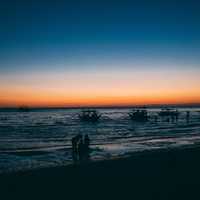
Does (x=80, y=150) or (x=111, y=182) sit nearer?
(x=111, y=182)

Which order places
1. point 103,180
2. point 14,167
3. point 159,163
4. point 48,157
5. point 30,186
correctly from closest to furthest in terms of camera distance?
point 30,186 < point 103,180 < point 159,163 < point 14,167 < point 48,157

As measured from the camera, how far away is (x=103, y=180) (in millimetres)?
12891

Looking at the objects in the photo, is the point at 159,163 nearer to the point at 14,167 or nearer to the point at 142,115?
the point at 14,167

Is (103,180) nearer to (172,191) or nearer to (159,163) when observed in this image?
(172,191)

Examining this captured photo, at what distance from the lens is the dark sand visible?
10.9 m

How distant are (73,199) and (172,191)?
150 inches

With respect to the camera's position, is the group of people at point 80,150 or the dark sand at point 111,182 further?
the group of people at point 80,150

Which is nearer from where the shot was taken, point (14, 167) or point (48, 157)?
point (14, 167)

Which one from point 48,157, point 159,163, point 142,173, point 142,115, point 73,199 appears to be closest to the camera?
point 73,199

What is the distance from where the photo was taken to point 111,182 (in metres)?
12.5

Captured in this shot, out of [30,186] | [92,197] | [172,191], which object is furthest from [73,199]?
[172,191]

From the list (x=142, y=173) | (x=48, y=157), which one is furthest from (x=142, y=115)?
(x=142, y=173)

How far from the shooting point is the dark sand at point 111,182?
35.7 feet

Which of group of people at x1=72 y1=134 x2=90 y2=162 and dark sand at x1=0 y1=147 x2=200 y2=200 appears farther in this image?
group of people at x1=72 y1=134 x2=90 y2=162
